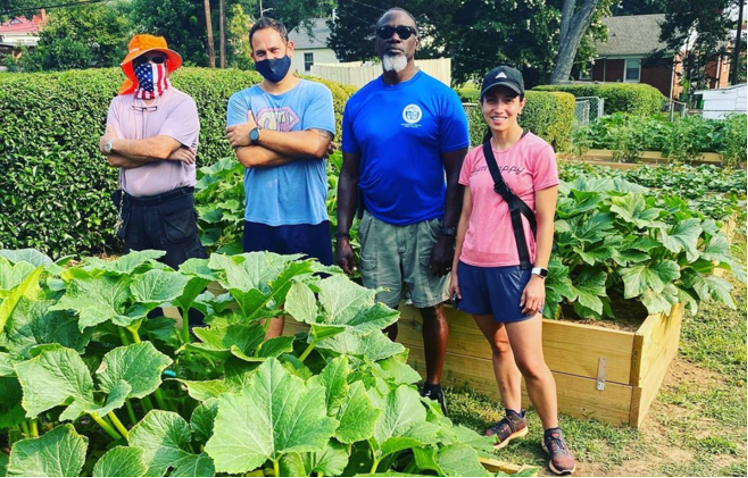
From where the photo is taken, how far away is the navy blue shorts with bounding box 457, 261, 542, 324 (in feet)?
10.3

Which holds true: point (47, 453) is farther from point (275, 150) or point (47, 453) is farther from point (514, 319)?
point (275, 150)

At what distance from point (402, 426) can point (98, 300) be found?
2.88 feet

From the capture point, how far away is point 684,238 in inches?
163

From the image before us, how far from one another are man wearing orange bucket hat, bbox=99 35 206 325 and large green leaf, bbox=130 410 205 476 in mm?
2647

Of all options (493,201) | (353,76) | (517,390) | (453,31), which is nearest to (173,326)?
(493,201)

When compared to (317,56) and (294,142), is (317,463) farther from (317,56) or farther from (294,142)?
(317,56)

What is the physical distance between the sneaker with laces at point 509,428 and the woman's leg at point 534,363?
26cm

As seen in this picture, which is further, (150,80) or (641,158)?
(641,158)

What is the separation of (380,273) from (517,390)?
0.94 m

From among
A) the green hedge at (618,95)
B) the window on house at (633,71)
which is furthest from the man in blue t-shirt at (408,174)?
the window on house at (633,71)

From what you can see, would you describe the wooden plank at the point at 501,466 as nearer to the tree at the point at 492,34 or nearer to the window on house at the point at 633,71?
the tree at the point at 492,34

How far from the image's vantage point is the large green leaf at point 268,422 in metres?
1.41

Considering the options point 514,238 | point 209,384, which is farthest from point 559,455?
point 209,384

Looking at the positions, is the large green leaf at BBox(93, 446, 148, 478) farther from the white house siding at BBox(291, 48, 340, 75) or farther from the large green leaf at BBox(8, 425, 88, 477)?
the white house siding at BBox(291, 48, 340, 75)
